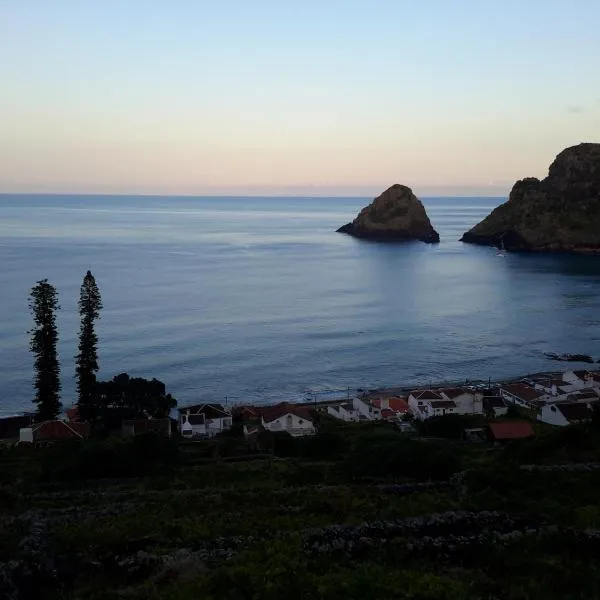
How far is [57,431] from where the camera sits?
3397 cm

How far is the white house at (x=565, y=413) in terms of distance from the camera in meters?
37.0

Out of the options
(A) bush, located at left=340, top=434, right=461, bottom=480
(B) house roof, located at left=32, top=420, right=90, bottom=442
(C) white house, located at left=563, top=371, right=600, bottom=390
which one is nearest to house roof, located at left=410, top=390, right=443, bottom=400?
(C) white house, located at left=563, top=371, right=600, bottom=390

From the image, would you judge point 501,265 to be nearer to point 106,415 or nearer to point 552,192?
point 552,192

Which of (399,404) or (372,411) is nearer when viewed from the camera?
(372,411)

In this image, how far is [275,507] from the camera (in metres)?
16.5

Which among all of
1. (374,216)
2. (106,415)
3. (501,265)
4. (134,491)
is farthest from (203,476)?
(374,216)

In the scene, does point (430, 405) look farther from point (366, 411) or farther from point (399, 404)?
point (366, 411)

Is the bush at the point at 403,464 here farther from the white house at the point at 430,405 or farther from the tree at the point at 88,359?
the tree at the point at 88,359

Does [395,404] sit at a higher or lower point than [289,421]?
lower

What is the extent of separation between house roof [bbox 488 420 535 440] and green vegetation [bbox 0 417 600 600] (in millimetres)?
6076

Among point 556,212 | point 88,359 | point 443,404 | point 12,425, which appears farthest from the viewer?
point 556,212

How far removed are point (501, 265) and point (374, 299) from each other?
44480 mm

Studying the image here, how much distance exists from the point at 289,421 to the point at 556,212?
123554 millimetres

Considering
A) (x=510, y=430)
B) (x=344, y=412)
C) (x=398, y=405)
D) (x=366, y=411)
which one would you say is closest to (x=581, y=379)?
(x=398, y=405)
